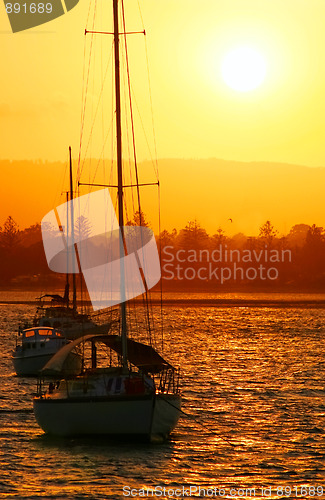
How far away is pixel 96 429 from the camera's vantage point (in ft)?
139

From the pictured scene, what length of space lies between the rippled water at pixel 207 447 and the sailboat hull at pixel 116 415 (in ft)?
2.76

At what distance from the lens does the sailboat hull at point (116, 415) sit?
41719 millimetres

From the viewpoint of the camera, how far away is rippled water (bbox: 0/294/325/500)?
3725 cm

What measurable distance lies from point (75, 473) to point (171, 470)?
4208 millimetres

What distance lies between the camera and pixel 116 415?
41938 millimetres

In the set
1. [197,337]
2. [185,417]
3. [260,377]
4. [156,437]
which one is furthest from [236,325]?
[156,437]

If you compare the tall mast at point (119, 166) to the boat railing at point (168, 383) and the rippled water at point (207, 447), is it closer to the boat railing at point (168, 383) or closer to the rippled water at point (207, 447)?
the boat railing at point (168, 383)

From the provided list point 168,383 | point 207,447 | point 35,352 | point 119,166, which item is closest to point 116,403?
point 168,383

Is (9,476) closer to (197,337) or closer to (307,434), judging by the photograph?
(307,434)

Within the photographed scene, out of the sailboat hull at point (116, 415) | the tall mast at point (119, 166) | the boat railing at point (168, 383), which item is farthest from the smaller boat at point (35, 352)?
the sailboat hull at point (116, 415)

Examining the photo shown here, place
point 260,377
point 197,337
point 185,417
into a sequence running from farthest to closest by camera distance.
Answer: point 197,337
point 260,377
point 185,417

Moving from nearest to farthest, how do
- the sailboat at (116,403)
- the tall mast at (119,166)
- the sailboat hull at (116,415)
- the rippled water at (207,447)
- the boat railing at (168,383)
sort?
the rippled water at (207,447) → the sailboat hull at (116,415) → the sailboat at (116,403) → the boat railing at (168,383) → the tall mast at (119,166)

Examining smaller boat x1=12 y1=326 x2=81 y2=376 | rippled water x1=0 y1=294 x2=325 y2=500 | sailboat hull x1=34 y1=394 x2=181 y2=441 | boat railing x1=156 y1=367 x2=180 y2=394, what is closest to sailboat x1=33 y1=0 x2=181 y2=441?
sailboat hull x1=34 y1=394 x2=181 y2=441

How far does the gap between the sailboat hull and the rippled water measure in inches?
33.1
